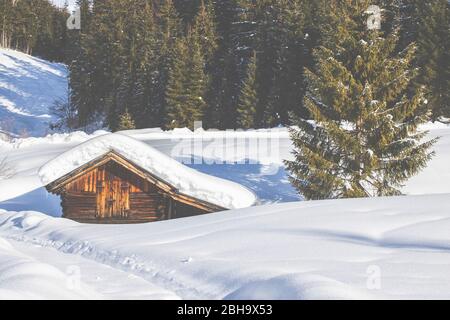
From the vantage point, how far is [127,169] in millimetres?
20484

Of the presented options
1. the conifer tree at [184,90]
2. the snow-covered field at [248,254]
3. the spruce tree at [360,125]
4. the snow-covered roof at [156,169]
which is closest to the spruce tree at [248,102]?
the conifer tree at [184,90]

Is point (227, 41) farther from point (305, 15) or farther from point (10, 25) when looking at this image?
point (10, 25)

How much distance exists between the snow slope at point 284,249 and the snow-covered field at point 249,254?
0.02 meters

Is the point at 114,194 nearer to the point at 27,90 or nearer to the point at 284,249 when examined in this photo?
the point at 284,249

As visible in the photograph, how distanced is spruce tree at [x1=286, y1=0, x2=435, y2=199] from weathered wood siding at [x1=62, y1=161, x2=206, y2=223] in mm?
5760

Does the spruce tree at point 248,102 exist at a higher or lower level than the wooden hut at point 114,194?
higher

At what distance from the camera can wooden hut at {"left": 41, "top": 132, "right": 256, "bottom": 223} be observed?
65.8 feet

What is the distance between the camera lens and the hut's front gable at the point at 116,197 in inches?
810

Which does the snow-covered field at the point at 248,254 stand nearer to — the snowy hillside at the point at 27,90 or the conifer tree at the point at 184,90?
the conifer tree at the point at 184,90

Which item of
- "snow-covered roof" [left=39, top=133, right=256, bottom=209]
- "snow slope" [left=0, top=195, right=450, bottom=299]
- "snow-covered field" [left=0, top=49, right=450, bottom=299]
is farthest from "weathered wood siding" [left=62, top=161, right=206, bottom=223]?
"snow slope" [left=0, top=195, right=450, bottom=299]

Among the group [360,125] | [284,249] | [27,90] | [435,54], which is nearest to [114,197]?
[360,125]

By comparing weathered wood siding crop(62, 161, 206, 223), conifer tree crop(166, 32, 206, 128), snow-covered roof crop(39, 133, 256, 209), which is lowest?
weathered wood siding crop(62, 161, 206, 223)

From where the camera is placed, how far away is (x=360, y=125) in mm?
23172

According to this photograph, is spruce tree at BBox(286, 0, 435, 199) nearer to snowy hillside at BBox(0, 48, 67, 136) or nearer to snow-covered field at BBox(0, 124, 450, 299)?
snow-covered field at BBox(0, 124, 450, 299)
